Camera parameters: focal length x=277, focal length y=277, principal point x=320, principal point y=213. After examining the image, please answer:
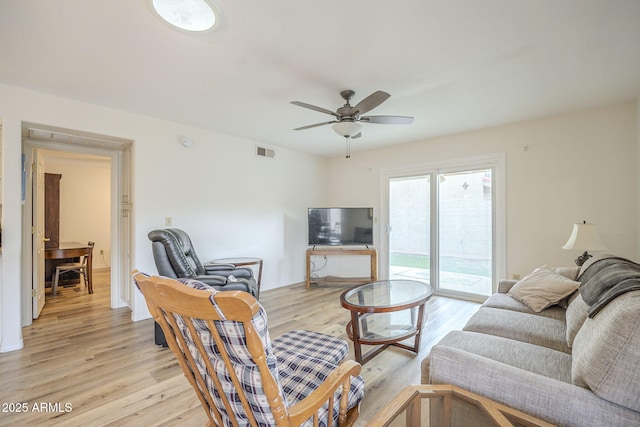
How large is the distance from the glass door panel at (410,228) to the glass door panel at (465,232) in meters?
0.21

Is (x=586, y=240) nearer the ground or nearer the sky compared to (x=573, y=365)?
nearer the sky

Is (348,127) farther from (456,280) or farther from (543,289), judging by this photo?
(456,280)

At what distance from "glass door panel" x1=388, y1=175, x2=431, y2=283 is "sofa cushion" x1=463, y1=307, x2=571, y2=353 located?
2.35m

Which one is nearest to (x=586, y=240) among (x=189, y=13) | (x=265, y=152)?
(x=189, y=13)

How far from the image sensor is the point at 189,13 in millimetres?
1646

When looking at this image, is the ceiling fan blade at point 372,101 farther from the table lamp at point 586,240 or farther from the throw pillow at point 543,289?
the table lamp at point 586,240

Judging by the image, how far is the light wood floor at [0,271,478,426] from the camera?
68.1 inches

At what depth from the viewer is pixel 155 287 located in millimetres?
905

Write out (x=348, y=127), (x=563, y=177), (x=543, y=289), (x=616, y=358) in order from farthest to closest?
(x=563, y=177)
(x=348, y=127)
(x=543, y=289)
(x=616, y=358)

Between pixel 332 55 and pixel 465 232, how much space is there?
327 centimetres

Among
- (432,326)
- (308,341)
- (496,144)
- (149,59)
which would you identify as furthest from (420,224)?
(149,59)

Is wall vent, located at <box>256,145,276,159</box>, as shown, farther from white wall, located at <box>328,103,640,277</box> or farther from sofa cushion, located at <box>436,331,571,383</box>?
sofa cushion, located at <box>436,331,571,383</box>

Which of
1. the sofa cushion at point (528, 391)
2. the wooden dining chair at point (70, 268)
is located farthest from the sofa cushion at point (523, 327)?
the wooden dining chair at point (70, 268)

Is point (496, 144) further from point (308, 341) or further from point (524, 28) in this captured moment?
point (308, 341)
